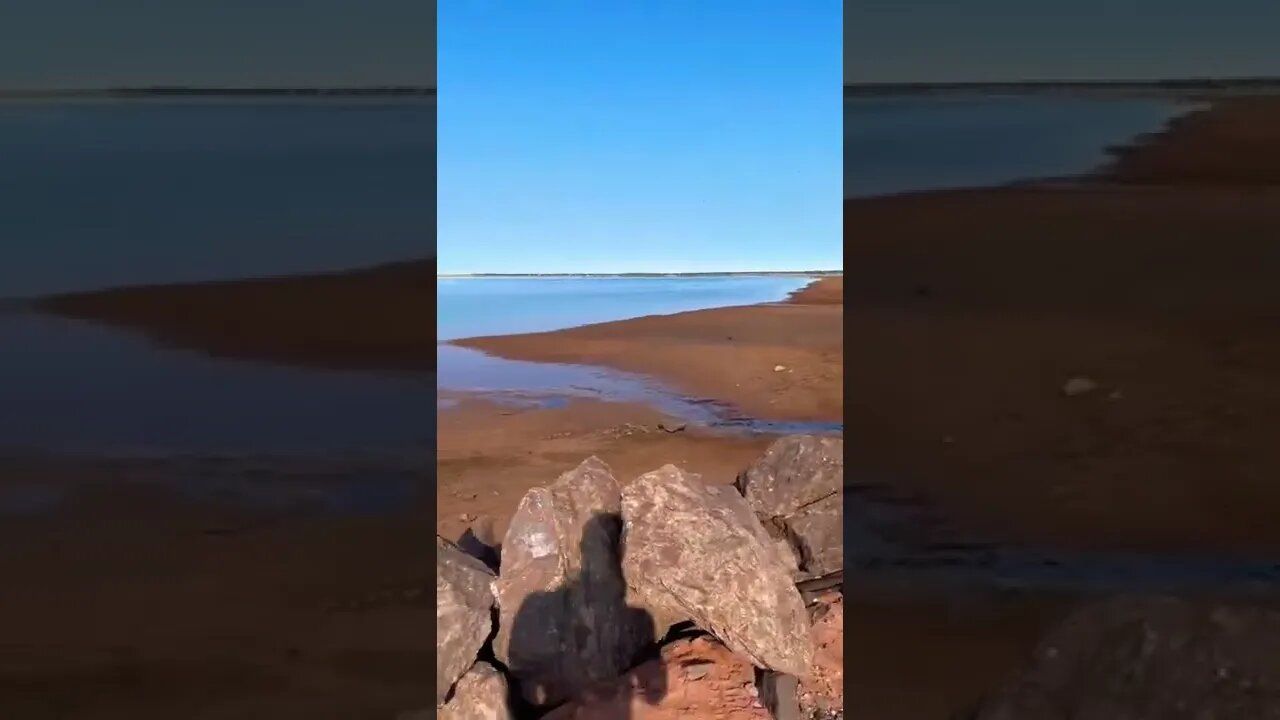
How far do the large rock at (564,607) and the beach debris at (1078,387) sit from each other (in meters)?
1.16

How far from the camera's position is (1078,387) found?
1609 mm

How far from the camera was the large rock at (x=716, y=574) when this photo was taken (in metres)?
1.77

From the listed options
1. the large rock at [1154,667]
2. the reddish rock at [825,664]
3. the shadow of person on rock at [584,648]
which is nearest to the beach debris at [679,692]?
the shadow of person on rock at [584,648]

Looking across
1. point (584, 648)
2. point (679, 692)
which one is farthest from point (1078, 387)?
point (584, 648)

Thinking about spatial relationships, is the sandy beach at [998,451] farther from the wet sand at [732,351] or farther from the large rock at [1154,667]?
the wet sand at [732,351]

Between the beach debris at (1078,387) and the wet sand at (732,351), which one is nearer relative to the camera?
the beach debris at (1078,387)

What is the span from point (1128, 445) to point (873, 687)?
2.77ft

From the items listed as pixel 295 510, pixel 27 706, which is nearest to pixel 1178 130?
pixel 295 510

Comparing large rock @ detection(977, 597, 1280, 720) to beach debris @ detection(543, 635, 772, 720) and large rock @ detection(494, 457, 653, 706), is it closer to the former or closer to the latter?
beach debris @ detection(543, 635, 772, 720)

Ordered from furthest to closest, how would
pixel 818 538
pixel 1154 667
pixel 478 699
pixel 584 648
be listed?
1. pixel 818 538
2. pixel 584 648
3. pixel 478 699
4. pixel 1154 667

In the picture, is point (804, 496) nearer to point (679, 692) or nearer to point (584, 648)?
point (679, 692)

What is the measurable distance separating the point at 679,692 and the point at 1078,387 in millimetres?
1196

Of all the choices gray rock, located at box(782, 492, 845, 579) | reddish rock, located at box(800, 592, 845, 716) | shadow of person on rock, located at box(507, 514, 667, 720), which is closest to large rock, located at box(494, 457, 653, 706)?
shadow of person on rock, located at box(507, 514, 667, 720)

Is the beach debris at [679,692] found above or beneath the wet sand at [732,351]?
beneath
